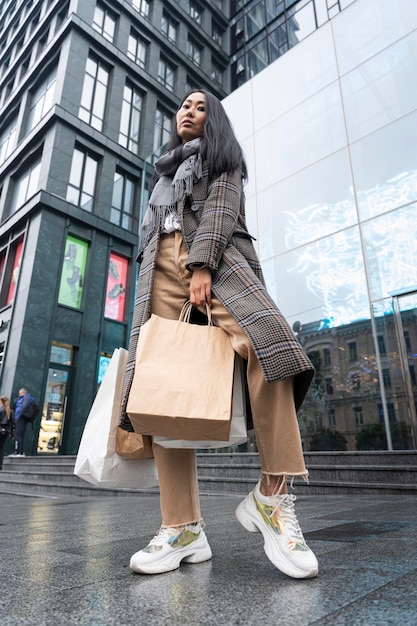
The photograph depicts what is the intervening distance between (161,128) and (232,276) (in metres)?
19.3

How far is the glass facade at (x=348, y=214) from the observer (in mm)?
7574

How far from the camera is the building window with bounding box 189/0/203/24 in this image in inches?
882

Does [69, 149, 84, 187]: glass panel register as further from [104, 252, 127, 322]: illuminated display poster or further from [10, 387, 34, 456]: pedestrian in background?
[10, 387, 34, 456]: pedestrian in background

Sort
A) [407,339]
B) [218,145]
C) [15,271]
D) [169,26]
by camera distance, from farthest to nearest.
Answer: [169,26]
[15,271]
[407,339]
[218,145]

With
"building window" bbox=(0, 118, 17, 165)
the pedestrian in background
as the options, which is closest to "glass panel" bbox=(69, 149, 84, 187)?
"building window" bbox=(0, 118, 17, 165)

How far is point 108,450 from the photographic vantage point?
5.48ft

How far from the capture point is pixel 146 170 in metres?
17.4

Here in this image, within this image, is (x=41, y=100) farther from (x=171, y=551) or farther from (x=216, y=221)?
(x=171, y=551)

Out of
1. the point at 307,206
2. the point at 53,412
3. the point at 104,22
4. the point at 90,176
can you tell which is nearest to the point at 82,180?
the point at 90,176

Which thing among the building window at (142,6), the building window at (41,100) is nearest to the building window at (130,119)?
the building window at (41,100)

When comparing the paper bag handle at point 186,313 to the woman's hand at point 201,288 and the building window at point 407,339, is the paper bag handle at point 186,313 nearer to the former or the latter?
the woman's hand at point 201,288

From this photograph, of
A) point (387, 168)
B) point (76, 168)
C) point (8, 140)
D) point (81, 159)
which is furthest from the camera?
point (8, 140)

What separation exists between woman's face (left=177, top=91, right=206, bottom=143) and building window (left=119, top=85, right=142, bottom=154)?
16373 mm

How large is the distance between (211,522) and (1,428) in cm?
789
